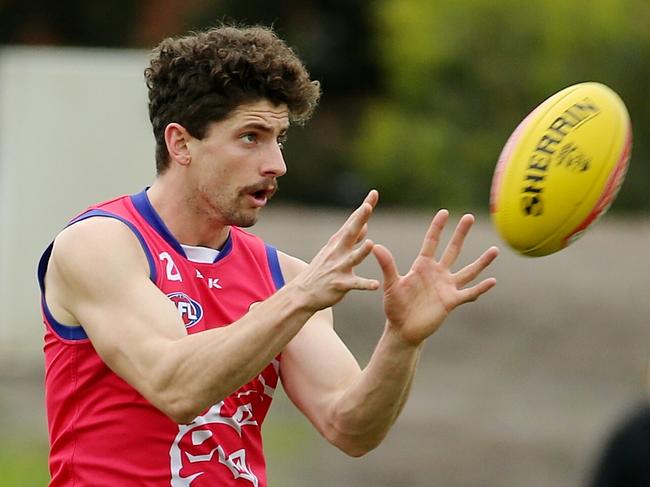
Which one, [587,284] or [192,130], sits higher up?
[192,130]

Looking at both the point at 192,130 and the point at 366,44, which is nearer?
the point at 192,130

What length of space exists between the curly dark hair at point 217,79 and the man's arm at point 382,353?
0.67 m

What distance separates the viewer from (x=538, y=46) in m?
21.8

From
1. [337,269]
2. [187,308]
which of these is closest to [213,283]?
[187,308]

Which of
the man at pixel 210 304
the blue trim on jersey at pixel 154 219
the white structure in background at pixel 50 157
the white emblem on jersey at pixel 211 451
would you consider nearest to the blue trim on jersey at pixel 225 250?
the man at pixel 210 304

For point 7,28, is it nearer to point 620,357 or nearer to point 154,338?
point 620,357

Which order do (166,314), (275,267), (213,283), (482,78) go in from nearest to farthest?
(166,314) < (213,283) < (275,267) < (482,78)

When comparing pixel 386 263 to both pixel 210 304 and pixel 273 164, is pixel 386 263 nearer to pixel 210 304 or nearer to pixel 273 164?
pixel 273 164

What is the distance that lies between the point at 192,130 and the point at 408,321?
1.04 meters

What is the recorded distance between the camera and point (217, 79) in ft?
17.7

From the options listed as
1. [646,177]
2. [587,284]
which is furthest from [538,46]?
[587,284]

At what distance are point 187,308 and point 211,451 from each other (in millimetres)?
497

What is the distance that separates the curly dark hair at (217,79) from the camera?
5402 millimetres

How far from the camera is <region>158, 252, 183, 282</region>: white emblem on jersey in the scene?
5281mm
